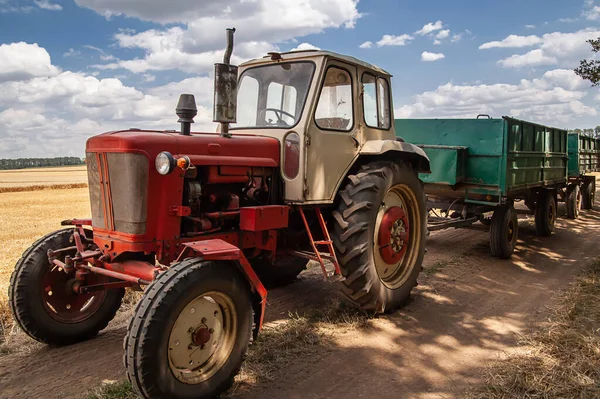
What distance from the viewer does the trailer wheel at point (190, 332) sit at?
2.79 m

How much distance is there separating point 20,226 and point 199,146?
9.81 meters

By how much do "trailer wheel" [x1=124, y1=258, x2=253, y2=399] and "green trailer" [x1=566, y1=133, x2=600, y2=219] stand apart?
34.9ft

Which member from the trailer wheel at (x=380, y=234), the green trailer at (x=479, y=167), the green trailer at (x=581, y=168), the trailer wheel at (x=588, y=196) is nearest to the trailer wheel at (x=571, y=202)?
the green trailer at (x=581, y=168)

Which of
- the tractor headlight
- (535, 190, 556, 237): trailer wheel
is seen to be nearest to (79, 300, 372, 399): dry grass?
the tractor headlight

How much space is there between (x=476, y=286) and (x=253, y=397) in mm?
3809

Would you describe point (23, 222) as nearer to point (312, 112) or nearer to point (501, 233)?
point (312, 112)

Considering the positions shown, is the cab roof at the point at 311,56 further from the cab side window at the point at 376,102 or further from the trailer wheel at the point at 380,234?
the trailer wheel at the point at 380,234

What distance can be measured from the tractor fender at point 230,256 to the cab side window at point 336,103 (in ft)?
5.30

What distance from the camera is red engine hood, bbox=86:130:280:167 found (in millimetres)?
3461

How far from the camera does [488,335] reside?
14.8ft

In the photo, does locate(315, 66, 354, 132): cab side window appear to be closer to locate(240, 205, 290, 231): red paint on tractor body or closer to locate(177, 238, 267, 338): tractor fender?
locate(240, 205, 290, 231): red paint on tractor body

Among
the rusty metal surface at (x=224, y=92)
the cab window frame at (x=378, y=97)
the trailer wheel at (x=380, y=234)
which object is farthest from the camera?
the cab window frame at (x=378, y=97)

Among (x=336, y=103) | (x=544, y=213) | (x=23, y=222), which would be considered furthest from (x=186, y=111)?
(x=23, y=222)

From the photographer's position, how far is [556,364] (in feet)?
12.1
